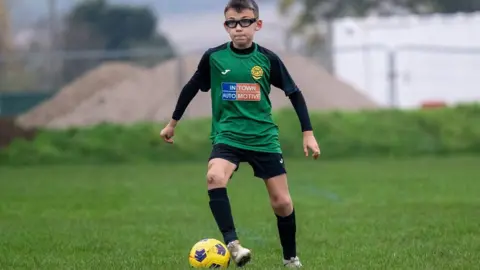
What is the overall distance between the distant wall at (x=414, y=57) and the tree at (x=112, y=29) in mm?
5934

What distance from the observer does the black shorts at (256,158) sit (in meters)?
7.20

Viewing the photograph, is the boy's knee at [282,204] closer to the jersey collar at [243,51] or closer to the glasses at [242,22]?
the jersey collar at [243,51]

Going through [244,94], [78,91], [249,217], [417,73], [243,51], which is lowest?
[417,73]

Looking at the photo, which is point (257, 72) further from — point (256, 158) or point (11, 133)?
point (11, 133)

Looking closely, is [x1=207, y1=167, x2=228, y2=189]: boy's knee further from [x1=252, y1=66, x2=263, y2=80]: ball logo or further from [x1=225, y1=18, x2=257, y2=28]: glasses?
[x1=225, y1=18, x2=257, y2=28]: glasses

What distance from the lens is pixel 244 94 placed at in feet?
23.7

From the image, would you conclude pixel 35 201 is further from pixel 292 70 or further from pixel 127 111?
pixel 292 70

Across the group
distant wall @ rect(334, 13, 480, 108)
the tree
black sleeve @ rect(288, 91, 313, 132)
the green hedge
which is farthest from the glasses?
the tree

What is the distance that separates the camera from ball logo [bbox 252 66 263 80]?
7.22m

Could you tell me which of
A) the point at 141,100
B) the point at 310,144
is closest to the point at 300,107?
the point at 310,144

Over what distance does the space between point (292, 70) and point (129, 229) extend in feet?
63.2

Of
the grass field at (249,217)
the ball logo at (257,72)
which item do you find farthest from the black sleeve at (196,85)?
the grass field at (249,217)

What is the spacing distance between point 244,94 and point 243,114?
13 cm

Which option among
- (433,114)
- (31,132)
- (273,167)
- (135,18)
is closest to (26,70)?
(31,132)
